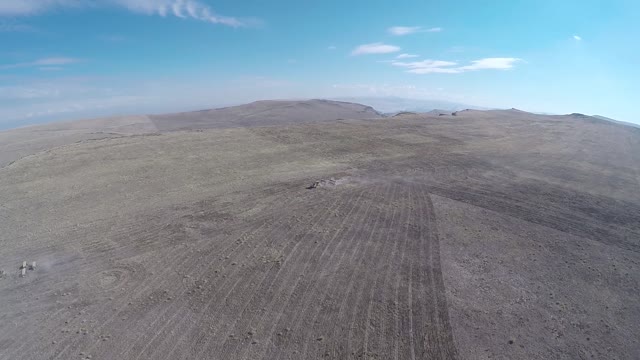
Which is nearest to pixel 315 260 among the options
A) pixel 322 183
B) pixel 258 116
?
pixel 322 183

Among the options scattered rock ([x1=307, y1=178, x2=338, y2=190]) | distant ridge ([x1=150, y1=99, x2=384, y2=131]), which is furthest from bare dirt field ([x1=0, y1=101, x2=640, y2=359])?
distant ridge ([x1=150, y1=99, x2=384, y2=131])

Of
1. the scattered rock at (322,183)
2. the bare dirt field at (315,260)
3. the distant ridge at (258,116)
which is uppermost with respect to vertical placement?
the distant ridge at (258,116)

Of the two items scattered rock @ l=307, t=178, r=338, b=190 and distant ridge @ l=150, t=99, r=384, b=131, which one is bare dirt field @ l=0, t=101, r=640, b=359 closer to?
scattered rock @ l=307, t=178, r=338, b=190

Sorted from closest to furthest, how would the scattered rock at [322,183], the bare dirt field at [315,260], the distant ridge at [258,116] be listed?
the bare dirt field at [315,260] < the scattered rock at [322,183] < the distant ridge at [258,116]

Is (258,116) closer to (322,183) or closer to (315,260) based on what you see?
(322,183)

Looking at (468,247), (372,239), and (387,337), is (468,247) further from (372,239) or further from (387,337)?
(387,337)

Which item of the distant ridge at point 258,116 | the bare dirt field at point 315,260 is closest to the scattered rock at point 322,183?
the bare dirt field at point 315,260

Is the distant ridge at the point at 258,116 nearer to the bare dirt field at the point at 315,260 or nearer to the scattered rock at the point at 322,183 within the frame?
the bare dirt field at the point at 315,260

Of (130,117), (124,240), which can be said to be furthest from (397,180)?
(130,117)
